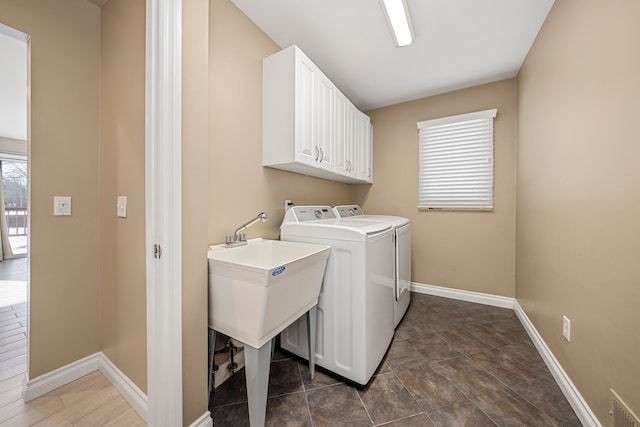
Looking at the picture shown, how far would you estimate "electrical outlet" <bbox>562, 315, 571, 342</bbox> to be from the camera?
135 cm

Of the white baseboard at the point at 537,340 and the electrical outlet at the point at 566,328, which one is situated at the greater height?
the electrical outlet at the point at 566,328

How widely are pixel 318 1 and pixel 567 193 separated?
76.2 inches

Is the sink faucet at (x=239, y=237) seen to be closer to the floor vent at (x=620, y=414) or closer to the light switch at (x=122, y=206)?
the light switch at (x=122, y=206)

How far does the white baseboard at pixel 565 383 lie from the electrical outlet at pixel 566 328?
8.7 inches

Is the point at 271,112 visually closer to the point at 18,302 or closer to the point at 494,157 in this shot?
the point at 494,157

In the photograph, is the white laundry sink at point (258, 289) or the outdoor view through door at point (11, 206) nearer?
the white laundry sink at point (258, 289)

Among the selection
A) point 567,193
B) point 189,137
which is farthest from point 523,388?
point 189,137

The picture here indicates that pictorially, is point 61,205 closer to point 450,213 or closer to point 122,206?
point 122,206

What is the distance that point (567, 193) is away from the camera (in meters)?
1.38

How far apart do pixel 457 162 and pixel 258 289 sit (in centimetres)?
267

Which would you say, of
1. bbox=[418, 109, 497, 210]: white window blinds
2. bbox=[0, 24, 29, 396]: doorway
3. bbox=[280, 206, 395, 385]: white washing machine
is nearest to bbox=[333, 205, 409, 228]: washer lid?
bbox=[418, 109, 497, 210]: white window blinds

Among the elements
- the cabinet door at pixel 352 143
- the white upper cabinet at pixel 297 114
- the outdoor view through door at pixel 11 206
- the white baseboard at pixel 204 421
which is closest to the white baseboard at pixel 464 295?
the cabinet door at pixel 352 143

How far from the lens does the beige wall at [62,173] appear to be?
129cm

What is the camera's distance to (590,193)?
3.84 ft
